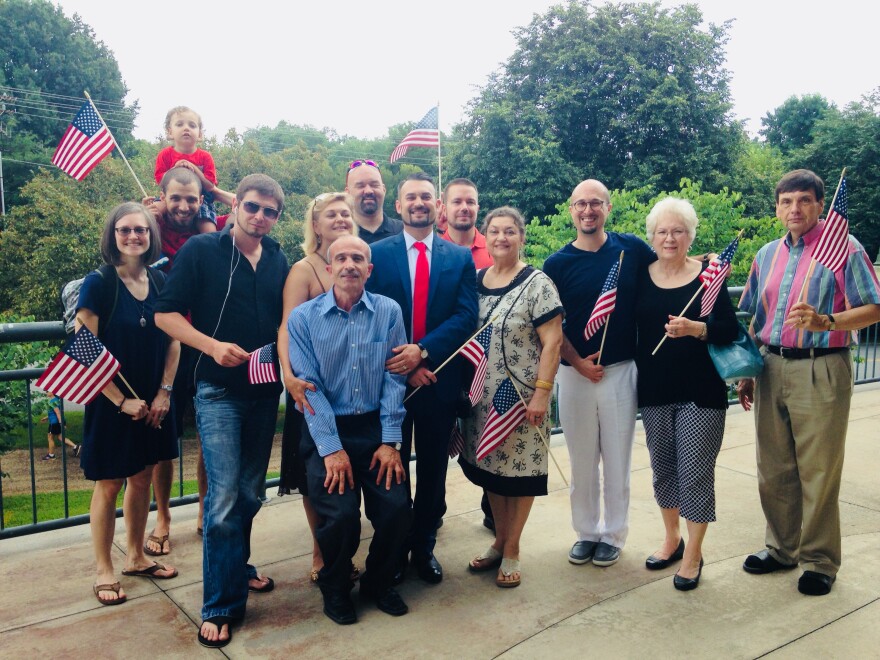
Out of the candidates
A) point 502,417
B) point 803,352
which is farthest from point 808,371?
point 502,417

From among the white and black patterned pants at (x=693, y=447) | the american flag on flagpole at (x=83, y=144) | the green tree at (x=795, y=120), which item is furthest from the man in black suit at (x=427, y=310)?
the green tree at (x=795, y=120)

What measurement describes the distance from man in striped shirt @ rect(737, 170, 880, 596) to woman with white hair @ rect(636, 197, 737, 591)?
0.91 ft

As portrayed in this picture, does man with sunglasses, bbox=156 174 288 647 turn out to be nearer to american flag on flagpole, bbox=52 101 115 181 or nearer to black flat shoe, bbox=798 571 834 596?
american flag on flagpole, bbox=52 101 115 181

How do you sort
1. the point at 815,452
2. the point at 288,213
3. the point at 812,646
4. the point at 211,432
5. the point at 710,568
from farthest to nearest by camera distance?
the point at 288,213 < the point at 710,568 < the point at 815,452 < the point at 211,432 < the point at 812,646

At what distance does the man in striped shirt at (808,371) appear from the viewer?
360 centimetres

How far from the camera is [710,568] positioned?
4004mm

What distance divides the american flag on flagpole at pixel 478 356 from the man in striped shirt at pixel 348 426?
0.40 m

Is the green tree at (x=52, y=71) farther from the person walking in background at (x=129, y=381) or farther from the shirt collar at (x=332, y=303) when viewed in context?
the shirt collar at (x=332, y=303)

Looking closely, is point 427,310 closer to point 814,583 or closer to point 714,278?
point 714,278

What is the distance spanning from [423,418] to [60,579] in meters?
2.05

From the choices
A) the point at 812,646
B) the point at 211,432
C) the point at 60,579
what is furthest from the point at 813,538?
the point at 60,579

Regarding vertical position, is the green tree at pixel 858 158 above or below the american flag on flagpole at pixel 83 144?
above

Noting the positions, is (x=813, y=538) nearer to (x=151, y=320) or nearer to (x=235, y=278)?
(x=235, y=278)

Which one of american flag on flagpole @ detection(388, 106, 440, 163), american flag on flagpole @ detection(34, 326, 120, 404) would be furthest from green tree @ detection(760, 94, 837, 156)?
american flag on flagpole @ detection(34, 326, 120, 404)
